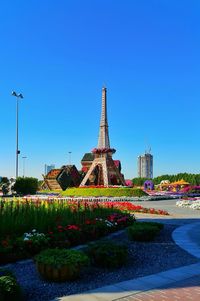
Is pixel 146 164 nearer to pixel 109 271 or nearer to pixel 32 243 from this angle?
pixel 32 243

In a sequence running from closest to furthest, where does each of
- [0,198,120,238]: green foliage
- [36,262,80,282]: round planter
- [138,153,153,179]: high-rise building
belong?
[36,262,80,282]: round planter
[0,198,120,238]: green foliage
[138,153,153,179]: high-rise building


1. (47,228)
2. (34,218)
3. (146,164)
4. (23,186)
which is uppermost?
(146,164)

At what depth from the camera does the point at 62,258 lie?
22.9 feet

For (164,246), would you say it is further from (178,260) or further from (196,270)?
(196,270)

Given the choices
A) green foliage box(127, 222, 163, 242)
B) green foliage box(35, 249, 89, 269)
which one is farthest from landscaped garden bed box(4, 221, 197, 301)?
green foliage box(35, 249, 89, 269)

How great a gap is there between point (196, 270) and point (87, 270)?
7.80 feet

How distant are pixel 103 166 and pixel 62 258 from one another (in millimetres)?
46718

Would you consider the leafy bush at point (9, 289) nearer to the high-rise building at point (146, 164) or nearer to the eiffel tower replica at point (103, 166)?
the eiffel tower replica at point (103, 166)

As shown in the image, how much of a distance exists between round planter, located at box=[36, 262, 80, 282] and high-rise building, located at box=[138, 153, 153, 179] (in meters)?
180

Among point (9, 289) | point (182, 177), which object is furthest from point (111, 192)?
point (182, 177)

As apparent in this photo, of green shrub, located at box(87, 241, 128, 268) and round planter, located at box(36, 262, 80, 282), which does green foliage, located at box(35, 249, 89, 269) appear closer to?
round planter, located at box(36, 262, 80, 282)

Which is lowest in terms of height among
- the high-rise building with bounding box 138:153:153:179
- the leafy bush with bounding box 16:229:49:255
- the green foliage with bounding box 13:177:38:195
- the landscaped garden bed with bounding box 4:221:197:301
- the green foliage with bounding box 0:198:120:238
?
the landscaped garden bed with bounding box 4:221:197:301

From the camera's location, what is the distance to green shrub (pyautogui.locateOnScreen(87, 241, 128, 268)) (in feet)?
25.7

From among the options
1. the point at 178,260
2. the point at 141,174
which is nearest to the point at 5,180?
the point at 178,260
